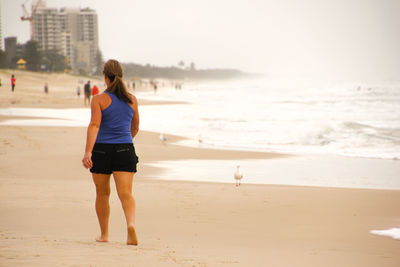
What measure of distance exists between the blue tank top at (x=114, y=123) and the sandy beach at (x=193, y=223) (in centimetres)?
97

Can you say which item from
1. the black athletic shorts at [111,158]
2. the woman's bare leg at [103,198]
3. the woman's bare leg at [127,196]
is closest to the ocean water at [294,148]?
the woman's bare leg at [103,198]

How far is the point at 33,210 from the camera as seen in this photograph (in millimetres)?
6801

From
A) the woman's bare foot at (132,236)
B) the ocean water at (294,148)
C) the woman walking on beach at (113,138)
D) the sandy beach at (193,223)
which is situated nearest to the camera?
the sandy beach at (193,223)

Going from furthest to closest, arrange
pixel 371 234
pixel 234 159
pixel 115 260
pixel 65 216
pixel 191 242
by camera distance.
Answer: pixel 234 159 → pixel 65 216 → pixel 371 234 → pixel 191 242 → pixel 115 260

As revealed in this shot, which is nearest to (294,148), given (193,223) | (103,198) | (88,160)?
(193,223)

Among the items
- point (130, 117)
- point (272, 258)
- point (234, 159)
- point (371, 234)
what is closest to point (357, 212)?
point (371, 234)

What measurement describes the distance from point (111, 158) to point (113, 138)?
0.18m

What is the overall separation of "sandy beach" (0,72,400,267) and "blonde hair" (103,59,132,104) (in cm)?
137

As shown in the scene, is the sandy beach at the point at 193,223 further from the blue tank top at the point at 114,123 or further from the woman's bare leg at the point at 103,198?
the blue tank top at the point at 114,123

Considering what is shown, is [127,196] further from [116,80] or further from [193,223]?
[193,223]

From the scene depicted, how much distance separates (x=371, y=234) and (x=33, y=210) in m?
4.21

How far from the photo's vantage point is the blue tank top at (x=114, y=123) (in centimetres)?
476

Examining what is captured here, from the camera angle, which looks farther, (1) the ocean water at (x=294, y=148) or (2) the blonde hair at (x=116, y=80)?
(1) the ocean water at (x=294, y=148)

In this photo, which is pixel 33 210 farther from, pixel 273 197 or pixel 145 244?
pixel 273 197
